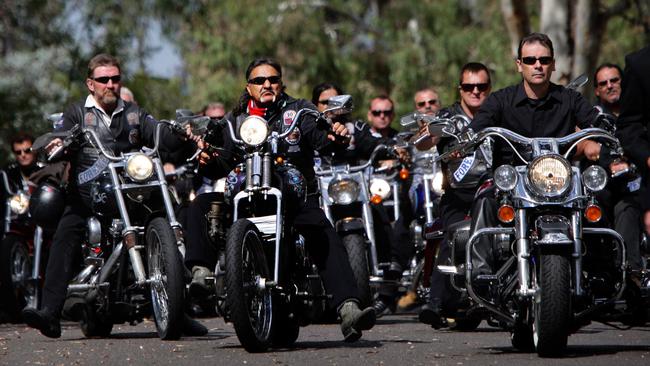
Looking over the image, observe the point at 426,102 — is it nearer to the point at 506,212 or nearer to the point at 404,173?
the point at 404,173

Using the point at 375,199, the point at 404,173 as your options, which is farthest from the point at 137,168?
the point at 404,173

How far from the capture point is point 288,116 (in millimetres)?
10062

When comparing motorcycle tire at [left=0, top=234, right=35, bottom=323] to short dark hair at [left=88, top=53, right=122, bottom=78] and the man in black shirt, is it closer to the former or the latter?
short dark hair at [left=88, top=53, right=122, bottom=78]

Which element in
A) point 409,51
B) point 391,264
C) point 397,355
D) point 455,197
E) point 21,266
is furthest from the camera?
point 409,51

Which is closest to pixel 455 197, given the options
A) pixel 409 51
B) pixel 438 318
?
pixel 438 318

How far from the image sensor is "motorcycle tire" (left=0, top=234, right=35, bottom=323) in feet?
49.6

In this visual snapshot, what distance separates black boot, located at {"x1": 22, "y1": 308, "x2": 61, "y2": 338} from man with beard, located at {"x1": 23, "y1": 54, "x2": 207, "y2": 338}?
16cm

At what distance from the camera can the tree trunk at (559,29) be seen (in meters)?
25.5

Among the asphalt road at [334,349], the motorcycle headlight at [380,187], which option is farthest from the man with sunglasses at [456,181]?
the motorcycle headlight at [380,187]

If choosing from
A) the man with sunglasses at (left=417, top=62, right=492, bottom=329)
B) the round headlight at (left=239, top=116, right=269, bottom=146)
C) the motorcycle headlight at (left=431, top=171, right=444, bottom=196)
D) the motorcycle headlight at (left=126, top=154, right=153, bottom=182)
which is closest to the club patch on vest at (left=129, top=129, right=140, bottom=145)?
the motorcycle headlight at (left=126, top=154, right=153, bottom=182)

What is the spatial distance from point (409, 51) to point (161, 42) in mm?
5556

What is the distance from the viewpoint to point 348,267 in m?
9.79

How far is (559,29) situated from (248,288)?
17.2 m

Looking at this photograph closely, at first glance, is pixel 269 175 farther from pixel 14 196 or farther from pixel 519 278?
pixel 14 196
